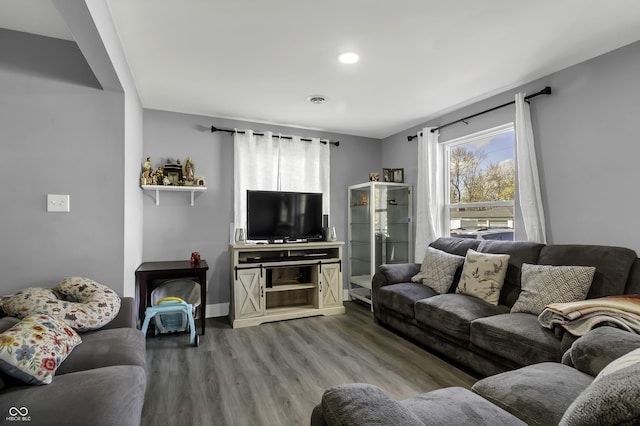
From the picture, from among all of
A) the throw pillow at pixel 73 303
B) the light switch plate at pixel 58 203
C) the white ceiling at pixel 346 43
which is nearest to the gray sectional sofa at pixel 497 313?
the white ceiling at pixel 346 43

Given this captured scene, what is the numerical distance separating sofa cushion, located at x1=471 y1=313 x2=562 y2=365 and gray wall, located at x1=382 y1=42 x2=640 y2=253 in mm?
961

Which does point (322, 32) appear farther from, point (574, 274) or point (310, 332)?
point (310, 332)

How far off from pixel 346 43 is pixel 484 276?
226 cm

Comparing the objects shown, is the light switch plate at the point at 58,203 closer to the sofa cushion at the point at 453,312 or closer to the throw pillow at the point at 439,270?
the sofa cushion at the point at 453,312

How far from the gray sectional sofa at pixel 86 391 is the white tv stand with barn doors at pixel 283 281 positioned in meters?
1.99

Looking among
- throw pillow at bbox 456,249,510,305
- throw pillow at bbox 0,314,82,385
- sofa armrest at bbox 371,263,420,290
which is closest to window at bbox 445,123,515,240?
throw pillow at bbox 456,249,510,305

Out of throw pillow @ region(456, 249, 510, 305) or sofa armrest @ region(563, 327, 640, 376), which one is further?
throw pillow @ region(456, 249, 510, 305)

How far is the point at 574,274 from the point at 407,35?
206cm

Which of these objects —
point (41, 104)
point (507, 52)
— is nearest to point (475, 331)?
point (507, 52)

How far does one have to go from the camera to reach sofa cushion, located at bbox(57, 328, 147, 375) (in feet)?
5.20

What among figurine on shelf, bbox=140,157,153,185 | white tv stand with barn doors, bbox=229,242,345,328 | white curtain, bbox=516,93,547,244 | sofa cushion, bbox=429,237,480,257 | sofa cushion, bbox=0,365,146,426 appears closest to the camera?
sofa cushion, bbox=0,365,146,426

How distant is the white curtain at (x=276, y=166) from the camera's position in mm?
4219

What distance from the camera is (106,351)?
1.71 m

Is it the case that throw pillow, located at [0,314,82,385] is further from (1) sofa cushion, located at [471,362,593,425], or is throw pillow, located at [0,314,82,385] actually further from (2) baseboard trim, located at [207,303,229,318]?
(2) baseboard trim, located at [207,303,229,318]
